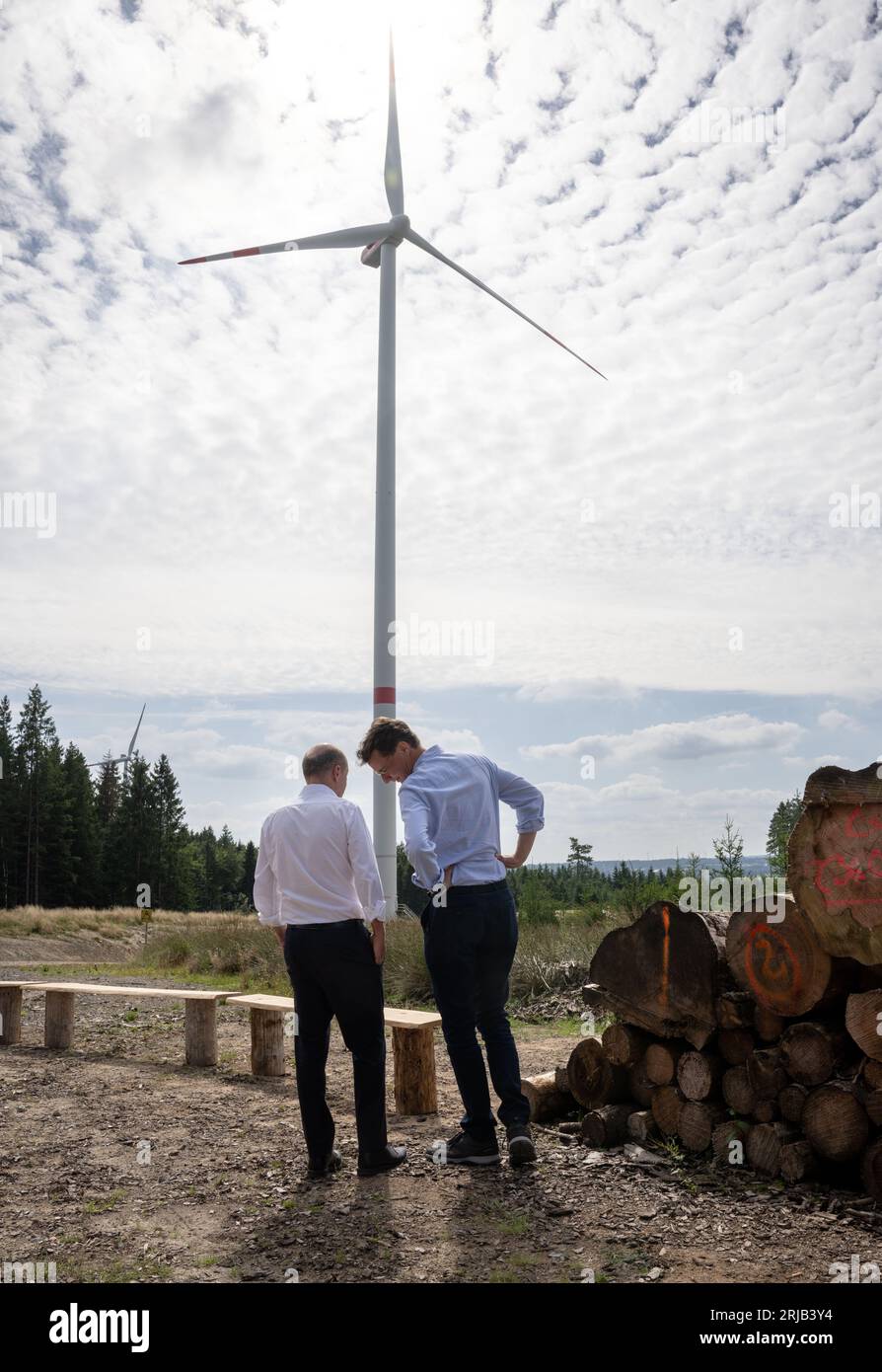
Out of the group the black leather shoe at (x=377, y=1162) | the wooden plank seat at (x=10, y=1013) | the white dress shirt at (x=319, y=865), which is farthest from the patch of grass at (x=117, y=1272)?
the wooden plank seat at (x=10, y=1013)

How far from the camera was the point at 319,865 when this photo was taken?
206 inches

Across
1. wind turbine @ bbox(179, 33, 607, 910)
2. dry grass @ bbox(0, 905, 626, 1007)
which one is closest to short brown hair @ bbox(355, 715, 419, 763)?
dry grass @ bbox(0, 905, 626, 1007)

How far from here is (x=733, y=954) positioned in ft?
17.0

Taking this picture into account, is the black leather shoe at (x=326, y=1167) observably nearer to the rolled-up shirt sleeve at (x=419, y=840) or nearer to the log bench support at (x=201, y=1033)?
the rolled-up shirt sleeve at (x=419, y=840)

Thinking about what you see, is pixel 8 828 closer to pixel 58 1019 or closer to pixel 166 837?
pixel 166 837

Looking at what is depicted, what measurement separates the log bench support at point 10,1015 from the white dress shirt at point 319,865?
5.90 metres

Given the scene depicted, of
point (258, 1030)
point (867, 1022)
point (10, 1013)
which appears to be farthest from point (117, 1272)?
point (10, 1013)

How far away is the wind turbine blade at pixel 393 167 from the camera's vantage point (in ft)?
68.7

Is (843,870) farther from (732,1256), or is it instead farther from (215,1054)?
(215,1054)

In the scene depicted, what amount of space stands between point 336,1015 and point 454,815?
114 centimetres

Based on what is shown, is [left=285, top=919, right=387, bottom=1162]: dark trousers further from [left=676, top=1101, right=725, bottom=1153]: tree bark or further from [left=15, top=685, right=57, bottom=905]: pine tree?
[left=15, top=685, right=57, bottom=905]: pine tree

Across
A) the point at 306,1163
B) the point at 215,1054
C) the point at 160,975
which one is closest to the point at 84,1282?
the point at 306,1163

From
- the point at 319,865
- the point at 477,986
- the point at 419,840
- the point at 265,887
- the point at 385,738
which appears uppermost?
the point at 385,738
